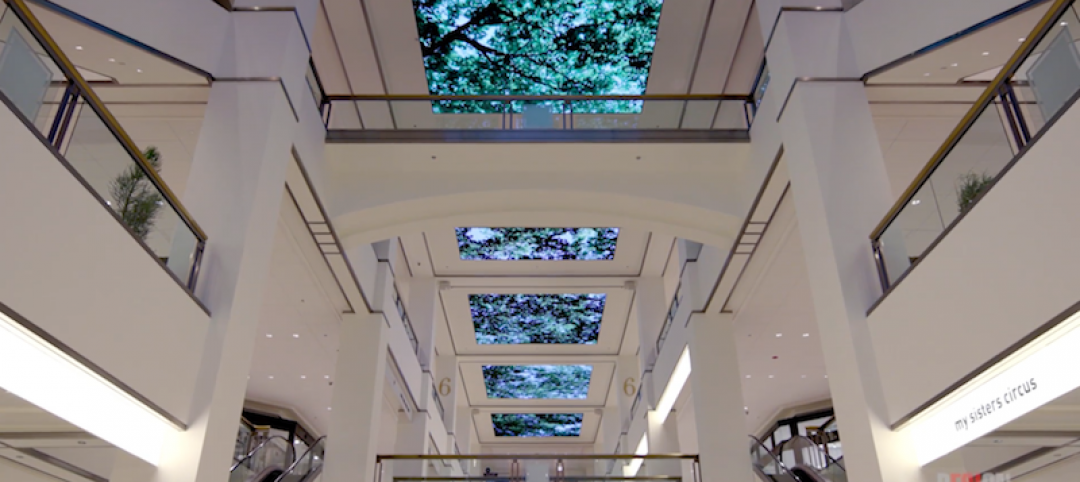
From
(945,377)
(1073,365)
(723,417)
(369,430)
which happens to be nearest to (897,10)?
(945,377)

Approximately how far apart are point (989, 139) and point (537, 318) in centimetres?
1715

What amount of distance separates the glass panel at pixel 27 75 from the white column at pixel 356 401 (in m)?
8.26

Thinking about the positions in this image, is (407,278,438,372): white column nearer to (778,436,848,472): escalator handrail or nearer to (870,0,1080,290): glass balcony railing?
(778,436,848,472): escalator handrail

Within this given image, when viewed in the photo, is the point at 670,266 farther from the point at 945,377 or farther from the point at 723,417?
the point at 945,377

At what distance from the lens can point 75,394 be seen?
5523 millimetres

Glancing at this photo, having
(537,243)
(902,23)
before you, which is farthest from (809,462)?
(537,243)

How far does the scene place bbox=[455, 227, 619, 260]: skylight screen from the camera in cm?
1742

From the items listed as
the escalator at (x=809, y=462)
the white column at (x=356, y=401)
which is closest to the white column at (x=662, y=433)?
the escalator at (x=809, y=462)

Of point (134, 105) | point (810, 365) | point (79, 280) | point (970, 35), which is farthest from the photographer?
point (810, 365)

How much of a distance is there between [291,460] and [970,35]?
11.5 metres

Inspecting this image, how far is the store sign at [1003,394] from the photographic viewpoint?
456 cm

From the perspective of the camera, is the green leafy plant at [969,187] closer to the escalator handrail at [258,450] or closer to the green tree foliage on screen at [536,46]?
the green tree foliage on screen at [536,46]

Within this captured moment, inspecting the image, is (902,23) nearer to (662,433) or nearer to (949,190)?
(949,190)

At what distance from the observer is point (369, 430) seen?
12.2 m
